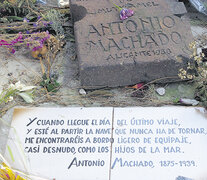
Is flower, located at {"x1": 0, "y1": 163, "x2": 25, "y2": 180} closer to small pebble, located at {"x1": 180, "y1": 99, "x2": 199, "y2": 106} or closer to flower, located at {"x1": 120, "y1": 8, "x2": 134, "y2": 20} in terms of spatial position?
small pebble, located at {"x1": 180, "y1": 99, "x2": 199, "y2": 106}

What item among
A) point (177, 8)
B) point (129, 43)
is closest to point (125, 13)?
point (129, 43)

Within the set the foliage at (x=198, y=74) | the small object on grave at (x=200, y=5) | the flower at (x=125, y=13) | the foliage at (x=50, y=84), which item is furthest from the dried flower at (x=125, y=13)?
the small object on grave at (x=200, y=5)

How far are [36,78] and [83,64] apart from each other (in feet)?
2.12

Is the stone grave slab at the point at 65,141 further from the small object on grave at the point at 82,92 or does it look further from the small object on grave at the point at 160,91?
the small object on grave at the point at 160,91

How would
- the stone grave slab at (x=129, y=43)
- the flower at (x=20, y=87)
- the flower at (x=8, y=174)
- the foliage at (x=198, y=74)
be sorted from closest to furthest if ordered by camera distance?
the flower at (x=8, y=174) < the foliage at (x=198, y=74) < the stone grave slab at (x=129, y=43) < the flower at (x=20, y=87)

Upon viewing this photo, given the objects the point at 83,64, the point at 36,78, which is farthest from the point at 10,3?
the point at 83,64

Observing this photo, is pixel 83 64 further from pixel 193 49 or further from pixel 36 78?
pixel 193 49

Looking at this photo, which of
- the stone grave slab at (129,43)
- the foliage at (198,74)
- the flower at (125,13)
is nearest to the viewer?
the foliage at (198,74)

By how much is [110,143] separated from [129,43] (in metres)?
1.10

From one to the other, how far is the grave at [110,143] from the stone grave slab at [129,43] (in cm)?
42

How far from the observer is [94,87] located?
3.06 metres

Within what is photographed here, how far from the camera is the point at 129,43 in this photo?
308cm

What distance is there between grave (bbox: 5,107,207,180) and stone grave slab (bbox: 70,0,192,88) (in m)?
0.42

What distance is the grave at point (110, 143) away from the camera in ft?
8.09
